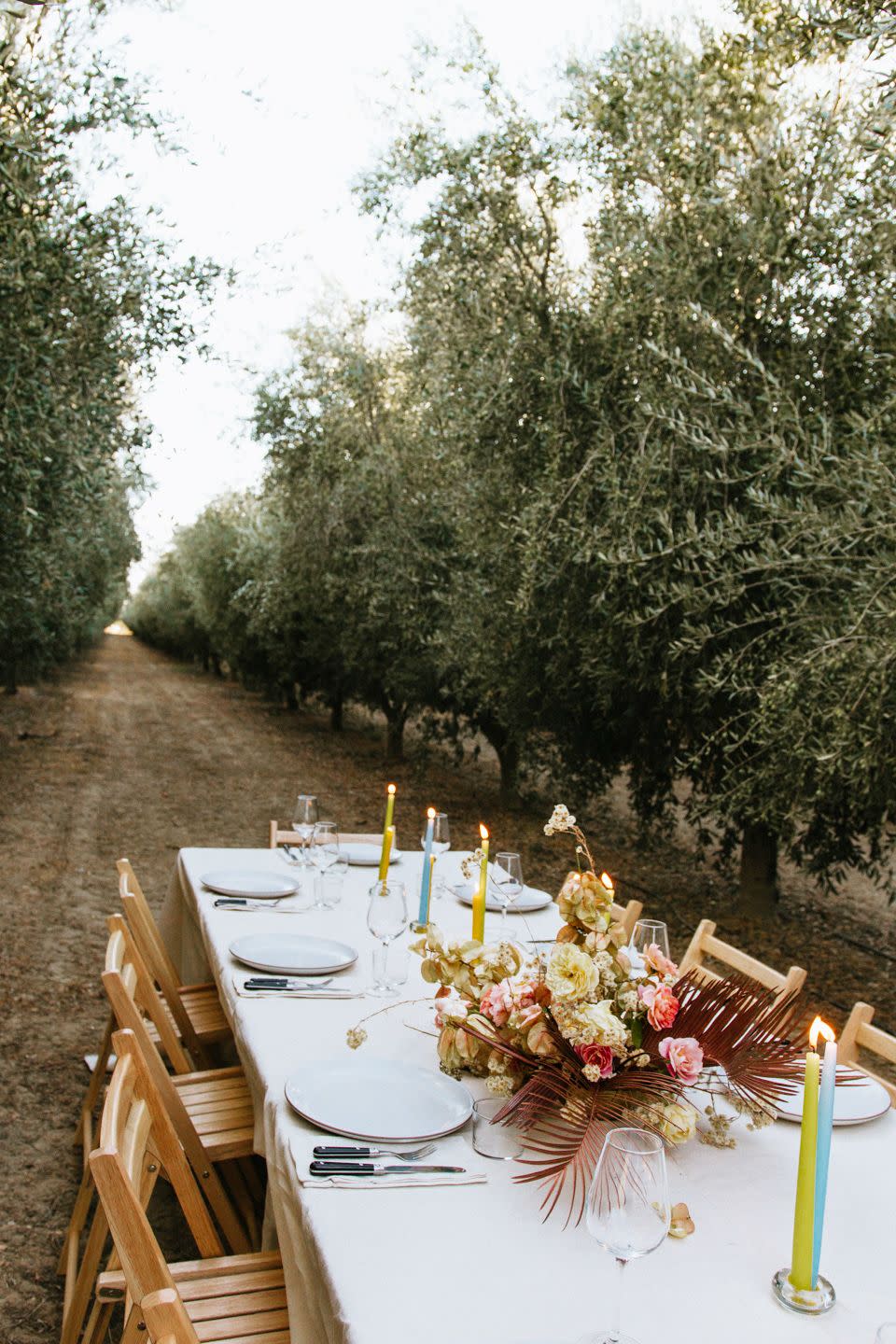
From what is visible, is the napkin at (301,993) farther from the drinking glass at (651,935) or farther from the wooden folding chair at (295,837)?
the wooden folding chair at (295,837)

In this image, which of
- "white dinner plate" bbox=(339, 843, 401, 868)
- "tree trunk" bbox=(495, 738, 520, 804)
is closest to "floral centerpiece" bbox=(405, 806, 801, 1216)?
"white dinner plate" bbox=(339, 843, 401, 868)

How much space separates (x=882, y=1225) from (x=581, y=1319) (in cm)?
72

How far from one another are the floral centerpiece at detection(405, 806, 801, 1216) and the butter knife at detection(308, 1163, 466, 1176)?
7.0 inches

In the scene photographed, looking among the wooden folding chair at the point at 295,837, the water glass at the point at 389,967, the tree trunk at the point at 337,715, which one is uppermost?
the water glass at the point at 389,967

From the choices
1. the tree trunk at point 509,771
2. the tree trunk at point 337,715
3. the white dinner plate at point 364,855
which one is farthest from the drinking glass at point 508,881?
the tree trunk at point 337,715

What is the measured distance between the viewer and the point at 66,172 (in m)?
6.35

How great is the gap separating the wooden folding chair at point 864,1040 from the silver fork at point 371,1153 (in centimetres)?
127

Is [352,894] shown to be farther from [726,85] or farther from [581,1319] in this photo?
[726,85]

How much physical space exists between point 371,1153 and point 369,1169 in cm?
6

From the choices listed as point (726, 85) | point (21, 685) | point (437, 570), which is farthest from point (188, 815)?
point (21, 685)

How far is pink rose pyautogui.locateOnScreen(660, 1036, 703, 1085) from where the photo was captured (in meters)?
2.08

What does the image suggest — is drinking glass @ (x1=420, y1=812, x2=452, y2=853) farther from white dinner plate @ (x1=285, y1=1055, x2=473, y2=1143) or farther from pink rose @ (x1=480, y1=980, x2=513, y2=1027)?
pink rose @ (x1=480, y1=980, x2=513, y2=1027)

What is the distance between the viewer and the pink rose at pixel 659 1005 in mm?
2115

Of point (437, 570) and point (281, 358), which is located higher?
point (281, 358)
